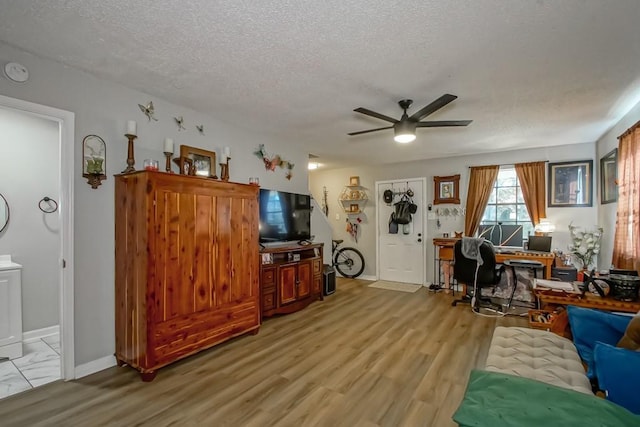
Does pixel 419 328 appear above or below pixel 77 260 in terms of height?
below

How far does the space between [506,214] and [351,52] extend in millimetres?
4541

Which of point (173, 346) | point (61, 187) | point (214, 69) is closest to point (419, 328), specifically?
point (173, 346)

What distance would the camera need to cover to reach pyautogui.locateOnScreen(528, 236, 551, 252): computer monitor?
15.6 ft

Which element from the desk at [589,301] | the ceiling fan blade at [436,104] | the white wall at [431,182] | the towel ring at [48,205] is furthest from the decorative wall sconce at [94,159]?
the desk at [589,301]

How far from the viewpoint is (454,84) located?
9.09 feet

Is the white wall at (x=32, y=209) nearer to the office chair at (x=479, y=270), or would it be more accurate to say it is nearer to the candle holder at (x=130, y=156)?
the candle holder at (x=130, y=156)

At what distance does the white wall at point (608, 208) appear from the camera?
11.8 feet

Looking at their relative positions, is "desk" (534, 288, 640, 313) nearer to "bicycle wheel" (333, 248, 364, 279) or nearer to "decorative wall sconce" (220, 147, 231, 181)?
"decorative wall sconce" (220, 147, 231, 181)

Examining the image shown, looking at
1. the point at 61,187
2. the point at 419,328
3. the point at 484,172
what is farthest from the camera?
the point at 484,172

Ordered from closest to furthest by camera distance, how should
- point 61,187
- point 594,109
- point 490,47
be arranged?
1. point 490,47
2. point 61,187
3. point 594,109

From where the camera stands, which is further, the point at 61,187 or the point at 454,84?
the point at 454,84

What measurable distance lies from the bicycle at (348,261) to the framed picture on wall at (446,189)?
2.03 metres

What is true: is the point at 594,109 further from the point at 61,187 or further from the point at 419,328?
the point at 61,187

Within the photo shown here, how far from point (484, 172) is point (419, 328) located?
3.26m
